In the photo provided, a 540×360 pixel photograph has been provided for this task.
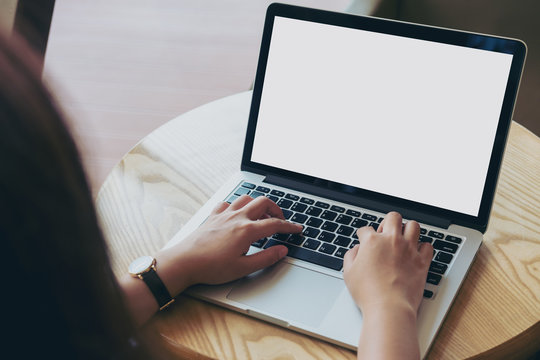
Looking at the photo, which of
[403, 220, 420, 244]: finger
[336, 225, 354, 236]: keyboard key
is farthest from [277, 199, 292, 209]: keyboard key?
[403, 220, 420, 244]: finger

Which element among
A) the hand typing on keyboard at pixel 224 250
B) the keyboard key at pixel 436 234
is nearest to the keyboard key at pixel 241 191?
the hand typing on keyboard at pixel 224 250

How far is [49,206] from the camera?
36 centimetres

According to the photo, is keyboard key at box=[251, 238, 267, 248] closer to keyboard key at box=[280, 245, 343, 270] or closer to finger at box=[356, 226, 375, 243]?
keyboard key at box=[280, 245, 343, 270]

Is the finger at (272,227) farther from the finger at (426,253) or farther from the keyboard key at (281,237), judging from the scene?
the finger at (426,253)

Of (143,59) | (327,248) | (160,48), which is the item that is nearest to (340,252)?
(327,248)

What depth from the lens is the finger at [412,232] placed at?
0.79 metres

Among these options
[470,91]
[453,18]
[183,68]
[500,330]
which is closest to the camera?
[500,330]

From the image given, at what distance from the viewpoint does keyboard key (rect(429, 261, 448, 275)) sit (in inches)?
31.7

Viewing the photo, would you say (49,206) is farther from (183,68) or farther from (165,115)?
(183,68)

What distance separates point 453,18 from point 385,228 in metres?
1.26

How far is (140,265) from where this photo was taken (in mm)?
806

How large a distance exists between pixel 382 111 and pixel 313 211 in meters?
0.20

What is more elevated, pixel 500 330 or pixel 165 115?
pixel 165 115

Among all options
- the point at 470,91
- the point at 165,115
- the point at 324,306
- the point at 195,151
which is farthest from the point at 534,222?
the point at 165,115
